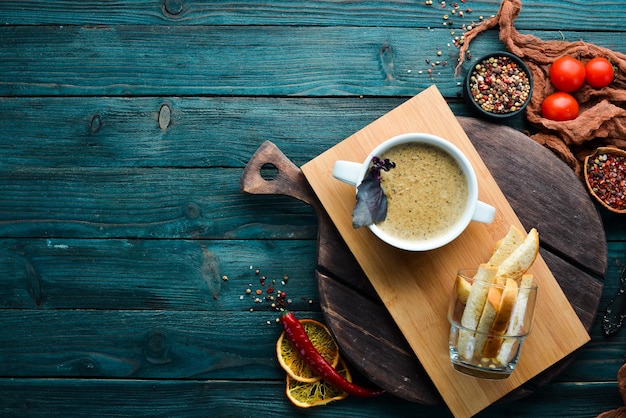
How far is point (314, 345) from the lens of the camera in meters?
1.87

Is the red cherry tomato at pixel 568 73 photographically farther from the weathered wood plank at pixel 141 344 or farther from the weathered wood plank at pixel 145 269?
the weathered wood plank at pixel 141 344

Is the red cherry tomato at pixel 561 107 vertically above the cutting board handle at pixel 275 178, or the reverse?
the red cherry tomato at pixel 561 107

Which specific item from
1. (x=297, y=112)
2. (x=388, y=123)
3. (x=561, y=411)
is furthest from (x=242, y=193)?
(x=561, y=411)

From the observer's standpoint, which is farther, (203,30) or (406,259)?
(203,30)

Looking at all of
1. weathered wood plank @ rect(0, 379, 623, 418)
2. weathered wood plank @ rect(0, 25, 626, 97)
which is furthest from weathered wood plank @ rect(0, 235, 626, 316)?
weathered wood plank @ rect(0, 25, 626, 97)

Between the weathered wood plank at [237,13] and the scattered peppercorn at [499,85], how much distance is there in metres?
0.20

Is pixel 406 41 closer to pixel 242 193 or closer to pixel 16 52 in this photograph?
pixel 242 193

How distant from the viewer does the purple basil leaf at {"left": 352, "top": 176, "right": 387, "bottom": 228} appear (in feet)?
4.88

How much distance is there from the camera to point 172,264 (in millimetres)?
1908

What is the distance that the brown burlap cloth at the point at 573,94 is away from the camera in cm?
181

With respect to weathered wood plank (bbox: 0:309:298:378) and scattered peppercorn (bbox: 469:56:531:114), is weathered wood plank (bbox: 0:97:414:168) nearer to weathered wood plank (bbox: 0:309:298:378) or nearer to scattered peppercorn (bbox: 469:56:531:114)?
scattered peppercorn (bbox: 469:56:531:114)

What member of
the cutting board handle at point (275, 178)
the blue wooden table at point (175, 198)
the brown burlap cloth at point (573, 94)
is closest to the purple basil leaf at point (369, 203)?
the cutting board handle at point (275, 178)

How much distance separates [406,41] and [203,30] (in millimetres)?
670

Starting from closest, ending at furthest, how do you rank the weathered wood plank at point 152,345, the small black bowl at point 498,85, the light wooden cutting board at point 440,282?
the light wooden cutting board at point 440,282 < the small black bowl at point 498,85 < the weathered wood plank at point 152,345
